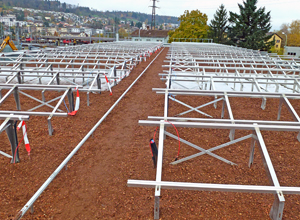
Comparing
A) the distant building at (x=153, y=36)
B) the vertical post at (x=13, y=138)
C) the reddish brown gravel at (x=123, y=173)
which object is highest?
the distant building at (x=153, y=36)

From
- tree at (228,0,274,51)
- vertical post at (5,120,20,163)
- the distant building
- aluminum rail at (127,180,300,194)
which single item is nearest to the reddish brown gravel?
vertical post at (5,120,20,163)

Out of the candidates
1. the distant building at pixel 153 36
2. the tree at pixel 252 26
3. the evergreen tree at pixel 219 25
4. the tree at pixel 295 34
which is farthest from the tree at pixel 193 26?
the tree at pixel 295 34

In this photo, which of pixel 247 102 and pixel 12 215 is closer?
pixel 12 215

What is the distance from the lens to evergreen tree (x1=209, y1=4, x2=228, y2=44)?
196 feet

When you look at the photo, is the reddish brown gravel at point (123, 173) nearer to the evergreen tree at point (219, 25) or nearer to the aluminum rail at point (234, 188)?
the aluminum rail at point (234, 188)

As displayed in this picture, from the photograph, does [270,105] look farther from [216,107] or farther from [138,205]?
[138,205]

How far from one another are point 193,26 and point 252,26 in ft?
84.5

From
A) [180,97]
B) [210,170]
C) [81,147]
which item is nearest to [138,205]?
[210,170]

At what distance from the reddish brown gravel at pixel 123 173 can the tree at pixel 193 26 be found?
6510 cm

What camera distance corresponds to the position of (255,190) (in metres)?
3.15

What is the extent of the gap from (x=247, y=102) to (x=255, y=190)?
7203 mm

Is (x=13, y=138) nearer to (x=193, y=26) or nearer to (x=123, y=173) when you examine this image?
(x=123, y=173)

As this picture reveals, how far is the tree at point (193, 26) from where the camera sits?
68.7 m

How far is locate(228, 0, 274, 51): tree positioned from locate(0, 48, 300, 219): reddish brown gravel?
4004 cm
